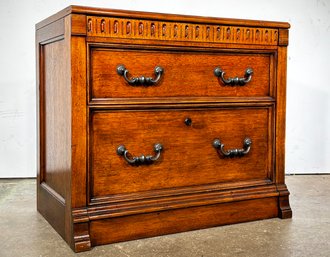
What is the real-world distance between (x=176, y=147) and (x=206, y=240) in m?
0.29

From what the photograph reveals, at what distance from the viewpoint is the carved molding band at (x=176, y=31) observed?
138 cm

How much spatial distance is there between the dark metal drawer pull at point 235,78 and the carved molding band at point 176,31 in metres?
0.09

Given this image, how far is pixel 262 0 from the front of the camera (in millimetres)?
2463

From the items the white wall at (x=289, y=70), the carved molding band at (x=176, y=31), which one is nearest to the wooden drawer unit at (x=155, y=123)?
the carved molding band at (x=176, y=31)

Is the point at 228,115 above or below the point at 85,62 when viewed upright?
below

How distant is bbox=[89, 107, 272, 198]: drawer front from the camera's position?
1.42 metres

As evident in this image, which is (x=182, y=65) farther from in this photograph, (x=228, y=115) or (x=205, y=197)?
(x=205, y=197)

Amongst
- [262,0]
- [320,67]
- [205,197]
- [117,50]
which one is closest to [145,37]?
[117,50]

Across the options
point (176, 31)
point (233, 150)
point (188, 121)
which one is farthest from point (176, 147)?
point (176, 31)

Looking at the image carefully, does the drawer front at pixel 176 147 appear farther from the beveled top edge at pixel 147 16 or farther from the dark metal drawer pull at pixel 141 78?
the beveled top edge at pixel 147 16

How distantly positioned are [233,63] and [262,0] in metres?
1.01

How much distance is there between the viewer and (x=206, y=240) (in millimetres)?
1453

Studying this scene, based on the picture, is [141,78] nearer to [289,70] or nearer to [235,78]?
[235,78]

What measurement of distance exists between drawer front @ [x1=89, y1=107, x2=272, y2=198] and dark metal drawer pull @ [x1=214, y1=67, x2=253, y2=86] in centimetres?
9
